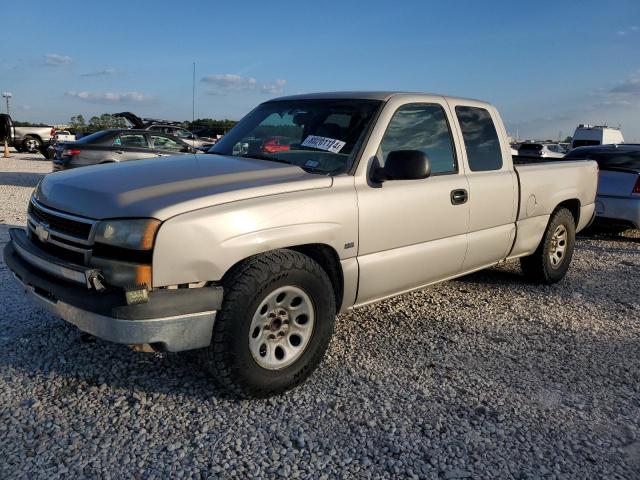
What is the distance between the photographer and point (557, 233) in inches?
221

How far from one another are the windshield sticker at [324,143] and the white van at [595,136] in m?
24.3

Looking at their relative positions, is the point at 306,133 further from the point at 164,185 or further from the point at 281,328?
the point at 281,328

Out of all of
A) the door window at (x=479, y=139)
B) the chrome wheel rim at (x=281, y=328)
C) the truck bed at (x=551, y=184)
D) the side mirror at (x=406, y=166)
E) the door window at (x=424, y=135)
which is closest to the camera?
the chrome wheel rim at (x=281, y=328)

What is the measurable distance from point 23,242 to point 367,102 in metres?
2.44

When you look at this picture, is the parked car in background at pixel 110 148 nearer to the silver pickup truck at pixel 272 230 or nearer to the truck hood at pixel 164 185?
the silver pickup truck at pixel 272 230

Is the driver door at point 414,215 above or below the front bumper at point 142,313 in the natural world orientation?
above

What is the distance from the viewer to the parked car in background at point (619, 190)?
7668mm

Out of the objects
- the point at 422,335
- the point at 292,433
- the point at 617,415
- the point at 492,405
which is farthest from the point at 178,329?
the point at 617,415

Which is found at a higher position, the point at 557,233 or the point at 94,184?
the point at 94,184

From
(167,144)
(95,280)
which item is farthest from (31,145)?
(95,280)

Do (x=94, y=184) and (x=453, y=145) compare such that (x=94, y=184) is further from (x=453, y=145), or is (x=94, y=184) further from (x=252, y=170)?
(x=453, y=145)

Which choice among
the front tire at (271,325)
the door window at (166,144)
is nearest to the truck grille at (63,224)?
the front tire at (271,325)

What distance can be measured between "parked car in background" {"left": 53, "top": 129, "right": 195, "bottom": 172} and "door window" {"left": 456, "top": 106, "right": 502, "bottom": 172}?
8.05 metres

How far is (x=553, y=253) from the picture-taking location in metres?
5.63
